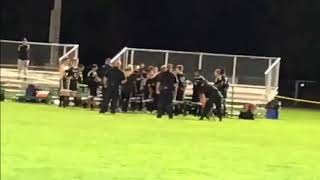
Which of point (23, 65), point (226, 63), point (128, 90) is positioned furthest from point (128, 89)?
point (226, 63)

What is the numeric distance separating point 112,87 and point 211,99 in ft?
9.51

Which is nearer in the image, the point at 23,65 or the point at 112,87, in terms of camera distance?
the point at 112,87

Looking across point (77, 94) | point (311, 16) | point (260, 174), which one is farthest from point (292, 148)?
point (311, 16)

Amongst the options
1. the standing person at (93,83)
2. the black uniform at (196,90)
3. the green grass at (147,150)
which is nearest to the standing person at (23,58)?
the standing person at (93,83)

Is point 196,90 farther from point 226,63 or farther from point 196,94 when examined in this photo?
point 226,63

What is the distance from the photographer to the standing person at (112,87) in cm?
2442

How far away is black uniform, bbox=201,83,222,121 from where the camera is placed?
2442cm

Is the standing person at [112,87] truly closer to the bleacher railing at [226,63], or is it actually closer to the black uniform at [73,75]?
the black uniform at [73,75]

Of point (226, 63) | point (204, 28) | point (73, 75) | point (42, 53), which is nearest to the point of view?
point (73, 75)

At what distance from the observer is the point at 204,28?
4722 centimetres

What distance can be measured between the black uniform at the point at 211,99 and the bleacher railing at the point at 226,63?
5147 millimetres

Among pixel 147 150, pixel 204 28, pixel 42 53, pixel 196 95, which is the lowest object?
pixel 147 150

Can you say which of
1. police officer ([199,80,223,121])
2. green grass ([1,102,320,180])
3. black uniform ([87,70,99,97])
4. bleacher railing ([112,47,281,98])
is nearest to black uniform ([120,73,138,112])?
black uniform ([87,70,99,97])

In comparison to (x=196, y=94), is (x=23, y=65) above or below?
above
